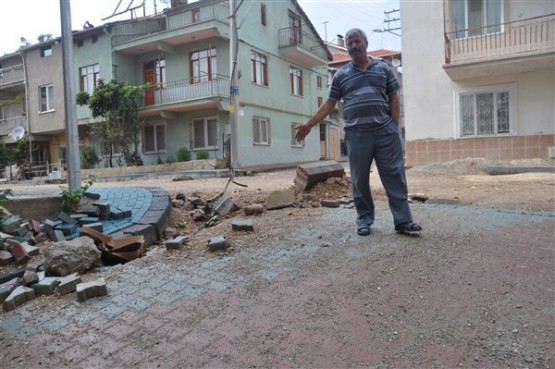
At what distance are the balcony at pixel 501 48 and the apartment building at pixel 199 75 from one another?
29.8 ft

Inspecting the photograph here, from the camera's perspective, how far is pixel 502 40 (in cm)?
1284

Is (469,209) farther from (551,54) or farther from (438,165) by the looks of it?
(551,54)

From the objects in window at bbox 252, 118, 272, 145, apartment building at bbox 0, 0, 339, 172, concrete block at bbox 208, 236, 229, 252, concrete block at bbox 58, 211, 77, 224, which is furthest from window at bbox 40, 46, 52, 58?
concrete block at bbox 208, 236, 229, 252

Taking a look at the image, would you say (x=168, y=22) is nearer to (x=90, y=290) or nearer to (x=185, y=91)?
(x=185, y=91)

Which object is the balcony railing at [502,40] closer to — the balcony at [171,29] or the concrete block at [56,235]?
the balcony at [171,29]

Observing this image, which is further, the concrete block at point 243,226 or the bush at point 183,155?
the bush at point 183,155

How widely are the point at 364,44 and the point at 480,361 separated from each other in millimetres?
2692

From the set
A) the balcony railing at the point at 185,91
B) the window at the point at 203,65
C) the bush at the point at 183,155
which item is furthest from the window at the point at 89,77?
the bush at the point at 183,155

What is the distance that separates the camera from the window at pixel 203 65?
2097 centimetres

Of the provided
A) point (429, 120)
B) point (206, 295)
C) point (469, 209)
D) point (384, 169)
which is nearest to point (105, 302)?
point (206, 295)

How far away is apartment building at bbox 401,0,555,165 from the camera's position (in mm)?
12578

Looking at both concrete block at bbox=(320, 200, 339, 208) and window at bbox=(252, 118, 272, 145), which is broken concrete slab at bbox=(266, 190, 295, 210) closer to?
concrete block at bbox=(320, 200, 339, 208)

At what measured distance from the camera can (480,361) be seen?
6.64 ft

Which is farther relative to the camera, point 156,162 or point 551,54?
point 156,162
